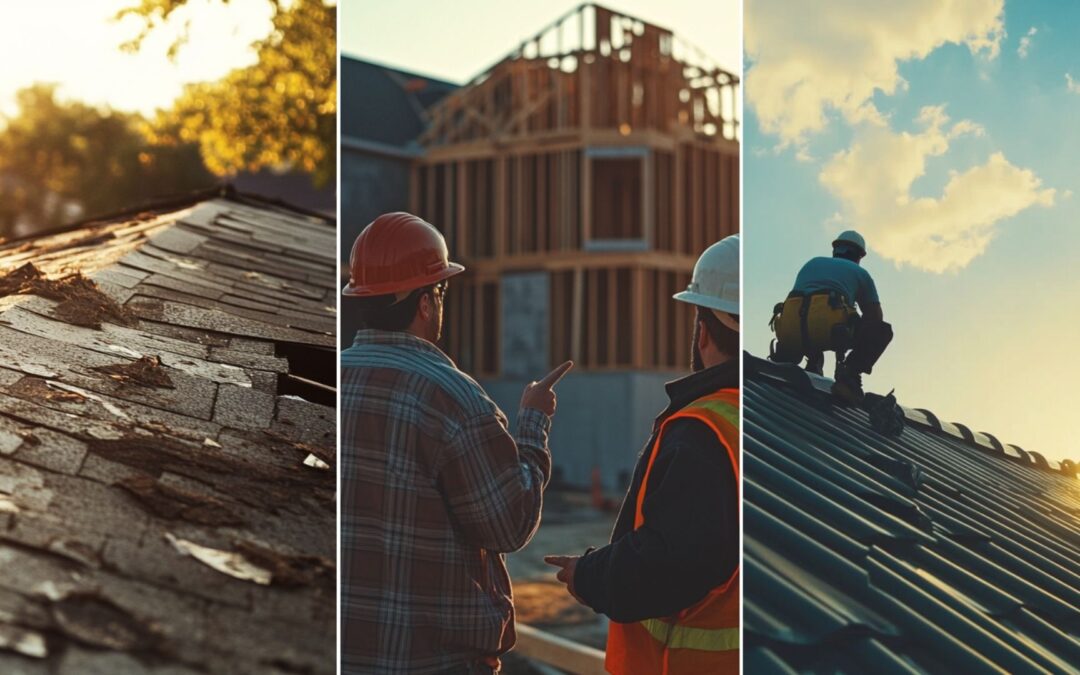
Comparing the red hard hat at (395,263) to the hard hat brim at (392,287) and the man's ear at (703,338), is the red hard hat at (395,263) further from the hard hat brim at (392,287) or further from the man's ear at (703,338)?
the man's ear at (703,338)

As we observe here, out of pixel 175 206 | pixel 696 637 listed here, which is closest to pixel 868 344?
pixel 696 637

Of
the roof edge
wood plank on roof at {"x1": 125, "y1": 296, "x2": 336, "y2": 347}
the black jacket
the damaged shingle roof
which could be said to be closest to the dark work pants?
the black jacket

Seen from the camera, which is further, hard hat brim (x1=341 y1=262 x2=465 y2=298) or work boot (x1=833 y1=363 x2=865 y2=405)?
work boot (x1=833 y1=363 x2=865 y2=405)

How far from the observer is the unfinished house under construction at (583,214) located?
20.7m

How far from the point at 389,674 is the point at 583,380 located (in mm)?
17096

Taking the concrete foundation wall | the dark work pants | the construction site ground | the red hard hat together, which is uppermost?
the red hard hat

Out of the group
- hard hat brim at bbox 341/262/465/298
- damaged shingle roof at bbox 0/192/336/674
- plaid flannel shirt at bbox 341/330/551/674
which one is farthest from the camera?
hard hat brim at bbox 341/262/465/298

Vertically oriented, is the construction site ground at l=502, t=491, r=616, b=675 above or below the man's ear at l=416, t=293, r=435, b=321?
below

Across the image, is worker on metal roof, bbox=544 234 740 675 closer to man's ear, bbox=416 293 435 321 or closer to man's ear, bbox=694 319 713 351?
man's ear, bbox=694 319 713 351

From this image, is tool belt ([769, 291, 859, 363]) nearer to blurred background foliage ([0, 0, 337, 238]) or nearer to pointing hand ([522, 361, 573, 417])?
pointing hand ([522, 361, 573, 417])

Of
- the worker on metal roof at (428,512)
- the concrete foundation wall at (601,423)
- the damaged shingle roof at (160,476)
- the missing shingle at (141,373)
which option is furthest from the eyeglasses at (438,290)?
the concrete foundation wall at (601,423)

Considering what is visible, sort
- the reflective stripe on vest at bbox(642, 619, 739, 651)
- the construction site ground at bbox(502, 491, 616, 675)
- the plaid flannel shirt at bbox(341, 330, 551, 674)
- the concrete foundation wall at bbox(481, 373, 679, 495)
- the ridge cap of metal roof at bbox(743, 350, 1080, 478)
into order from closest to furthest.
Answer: the plaid flannel shirt at bbox(341, 330, 551, 674)
the reflective stripe on vest at bbox(642, 619, 739, 651)
the ridge cap of metal roof at bbox(743, 350, 1080, 478)
the construction site ground at bbox(502, 491, 616, 675)
the concrete foundation wall at bbox(481, 373, 679, 495)

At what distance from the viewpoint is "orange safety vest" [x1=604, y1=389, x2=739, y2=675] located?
3.67m

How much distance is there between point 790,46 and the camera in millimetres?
3994
